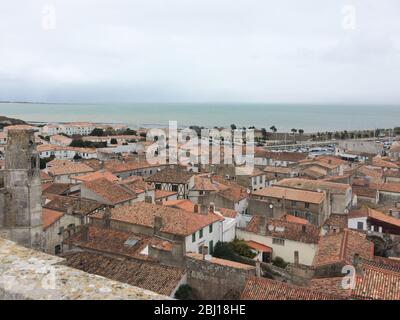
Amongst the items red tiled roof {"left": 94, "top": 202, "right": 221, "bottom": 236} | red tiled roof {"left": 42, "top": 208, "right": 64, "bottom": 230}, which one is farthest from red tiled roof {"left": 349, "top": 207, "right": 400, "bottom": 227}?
red tiled roof {"left": 42, "top": 208, "right": 64, "bottom": 230}

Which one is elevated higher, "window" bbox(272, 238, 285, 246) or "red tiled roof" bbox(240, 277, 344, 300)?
"red tiled roof" bbox(240, 277, 344, 300)

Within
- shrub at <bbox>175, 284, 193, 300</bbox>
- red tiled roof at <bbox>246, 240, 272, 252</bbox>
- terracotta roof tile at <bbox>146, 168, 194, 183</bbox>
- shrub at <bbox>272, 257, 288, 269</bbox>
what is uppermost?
terracotta roof tile at <bbox>146, 168, 194, 183</bbox>

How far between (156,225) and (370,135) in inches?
4714

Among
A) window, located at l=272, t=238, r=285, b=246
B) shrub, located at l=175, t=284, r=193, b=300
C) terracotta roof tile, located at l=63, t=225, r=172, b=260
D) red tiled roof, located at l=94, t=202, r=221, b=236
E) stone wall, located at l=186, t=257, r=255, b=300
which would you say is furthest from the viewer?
window, located at l=272, t=238, r=285, b=246

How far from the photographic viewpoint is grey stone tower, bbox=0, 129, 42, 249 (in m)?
17.3

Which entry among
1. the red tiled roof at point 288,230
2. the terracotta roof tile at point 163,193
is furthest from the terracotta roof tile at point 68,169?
the red tiled roof at point 288,230

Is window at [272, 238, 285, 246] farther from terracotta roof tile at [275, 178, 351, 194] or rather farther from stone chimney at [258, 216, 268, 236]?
terracotta roof tile at [275, 178, 351, 194]

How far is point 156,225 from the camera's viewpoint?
2148 centimetres

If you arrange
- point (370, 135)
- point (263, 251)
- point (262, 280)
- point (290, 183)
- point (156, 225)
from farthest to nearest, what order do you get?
point (370, 135) → point (290, 183) → point (263, 251) → point (156, 225) → point (262, 280)

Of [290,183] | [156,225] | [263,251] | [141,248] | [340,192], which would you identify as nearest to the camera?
[141,248]
